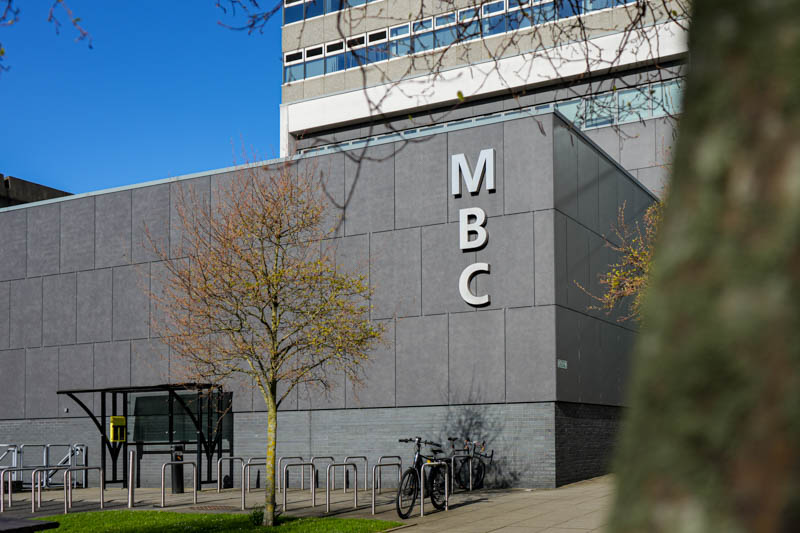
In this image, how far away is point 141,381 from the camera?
86.9ft

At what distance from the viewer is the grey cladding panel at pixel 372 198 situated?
930 inches

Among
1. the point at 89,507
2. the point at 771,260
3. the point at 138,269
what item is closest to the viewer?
the point at 771,260

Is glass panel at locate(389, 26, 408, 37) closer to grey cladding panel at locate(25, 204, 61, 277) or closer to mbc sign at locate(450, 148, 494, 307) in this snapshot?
grey cladding panel at locate(25, 204, 61, 277)

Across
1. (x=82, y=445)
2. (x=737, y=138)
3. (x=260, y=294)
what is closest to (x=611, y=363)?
(x=260, y=294)

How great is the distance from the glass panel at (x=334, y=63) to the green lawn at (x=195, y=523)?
2875 cm

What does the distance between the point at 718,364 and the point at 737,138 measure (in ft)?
1.00

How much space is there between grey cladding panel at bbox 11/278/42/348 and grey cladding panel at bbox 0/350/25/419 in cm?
40

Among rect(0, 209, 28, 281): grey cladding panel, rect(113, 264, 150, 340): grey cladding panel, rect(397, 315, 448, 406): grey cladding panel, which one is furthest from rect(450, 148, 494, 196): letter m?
rect(0, 209, 28, 281): grey cladding panel

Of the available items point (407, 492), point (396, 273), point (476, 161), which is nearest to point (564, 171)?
point (476, 161)

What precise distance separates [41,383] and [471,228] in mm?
14560

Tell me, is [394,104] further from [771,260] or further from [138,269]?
[771,260]

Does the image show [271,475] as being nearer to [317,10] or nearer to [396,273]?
[396,273]

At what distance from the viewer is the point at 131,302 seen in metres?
27.0

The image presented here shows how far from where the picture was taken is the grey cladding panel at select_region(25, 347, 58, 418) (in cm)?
2809
